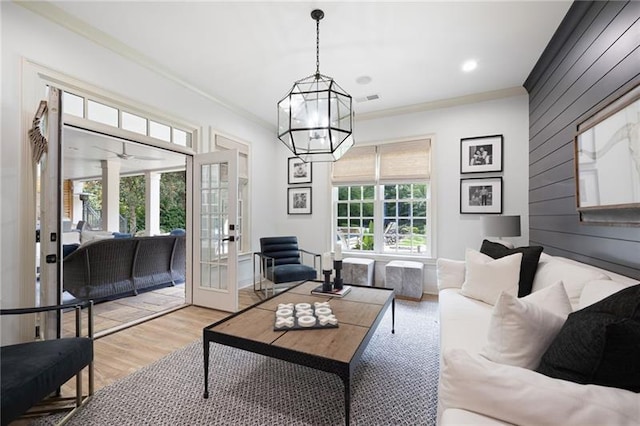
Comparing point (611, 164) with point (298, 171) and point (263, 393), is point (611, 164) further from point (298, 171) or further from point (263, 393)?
point (298, 171)

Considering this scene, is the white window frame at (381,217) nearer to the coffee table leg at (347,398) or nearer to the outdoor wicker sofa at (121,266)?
the outdoor wicker sofa at (121,266)

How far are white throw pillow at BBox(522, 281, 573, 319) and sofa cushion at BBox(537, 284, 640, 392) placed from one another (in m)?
0.21

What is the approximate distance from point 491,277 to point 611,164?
1.13 metres

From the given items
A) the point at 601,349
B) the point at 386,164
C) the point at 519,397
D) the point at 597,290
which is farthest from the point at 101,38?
the point at 597,290

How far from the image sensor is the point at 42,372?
1.37 metres

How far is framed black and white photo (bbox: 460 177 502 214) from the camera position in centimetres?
386

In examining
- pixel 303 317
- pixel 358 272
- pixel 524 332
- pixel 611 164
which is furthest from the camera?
pixel 358 272

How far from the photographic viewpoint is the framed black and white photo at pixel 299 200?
17.0 ft

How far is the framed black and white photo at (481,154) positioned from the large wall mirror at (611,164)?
159cm

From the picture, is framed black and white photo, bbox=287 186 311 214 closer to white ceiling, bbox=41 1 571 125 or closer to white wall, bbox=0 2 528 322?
white wall, bbox=0 2 528 322

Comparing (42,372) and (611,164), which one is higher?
(611,164)

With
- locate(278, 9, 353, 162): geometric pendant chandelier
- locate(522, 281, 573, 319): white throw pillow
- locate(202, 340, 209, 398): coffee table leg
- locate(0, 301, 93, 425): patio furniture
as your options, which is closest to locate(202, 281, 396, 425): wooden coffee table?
locate(202, 340, 209, 398): coffee table leg

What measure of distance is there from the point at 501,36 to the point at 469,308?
2.62m

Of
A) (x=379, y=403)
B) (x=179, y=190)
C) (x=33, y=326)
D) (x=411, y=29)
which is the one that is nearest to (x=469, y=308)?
(x=379, y=403)
